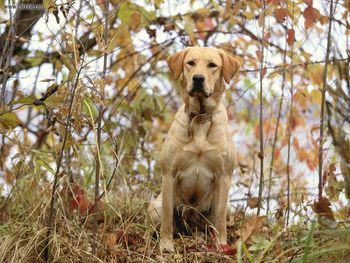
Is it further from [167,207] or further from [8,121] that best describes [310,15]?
[8,121]

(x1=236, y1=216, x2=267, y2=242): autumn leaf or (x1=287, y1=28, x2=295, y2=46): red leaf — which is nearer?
(x1=236, y1=216, x2=267, y2=242): autumn leaf

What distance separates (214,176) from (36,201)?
1157mm

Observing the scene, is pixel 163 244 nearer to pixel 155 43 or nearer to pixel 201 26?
pixel 155 43

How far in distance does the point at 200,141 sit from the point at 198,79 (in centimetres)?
40

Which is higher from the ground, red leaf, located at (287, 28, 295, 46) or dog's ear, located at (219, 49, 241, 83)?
red leaf, located at (287, 28, 295, 46)

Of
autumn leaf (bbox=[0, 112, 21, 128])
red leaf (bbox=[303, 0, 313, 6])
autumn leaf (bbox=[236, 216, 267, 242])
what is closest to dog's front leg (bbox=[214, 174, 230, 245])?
autumn leaf (bbox=[236, 216, 267, 242])

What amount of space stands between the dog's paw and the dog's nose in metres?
1.02

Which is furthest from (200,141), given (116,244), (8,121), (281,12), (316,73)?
(316,73)

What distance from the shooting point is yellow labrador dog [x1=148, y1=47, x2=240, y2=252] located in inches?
166

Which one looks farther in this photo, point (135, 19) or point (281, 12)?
point (135, 19)

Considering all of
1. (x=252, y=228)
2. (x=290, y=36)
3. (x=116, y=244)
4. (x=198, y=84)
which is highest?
(x=290, y=36)

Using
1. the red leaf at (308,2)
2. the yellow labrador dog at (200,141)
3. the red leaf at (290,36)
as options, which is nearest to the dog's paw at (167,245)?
the yellow labrador dog at (200,141)

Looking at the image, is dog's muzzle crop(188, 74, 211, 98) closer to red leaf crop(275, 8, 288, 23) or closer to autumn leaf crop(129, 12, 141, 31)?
red leaf crop(275, 8, 288, 23)

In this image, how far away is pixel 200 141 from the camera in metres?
4.23
